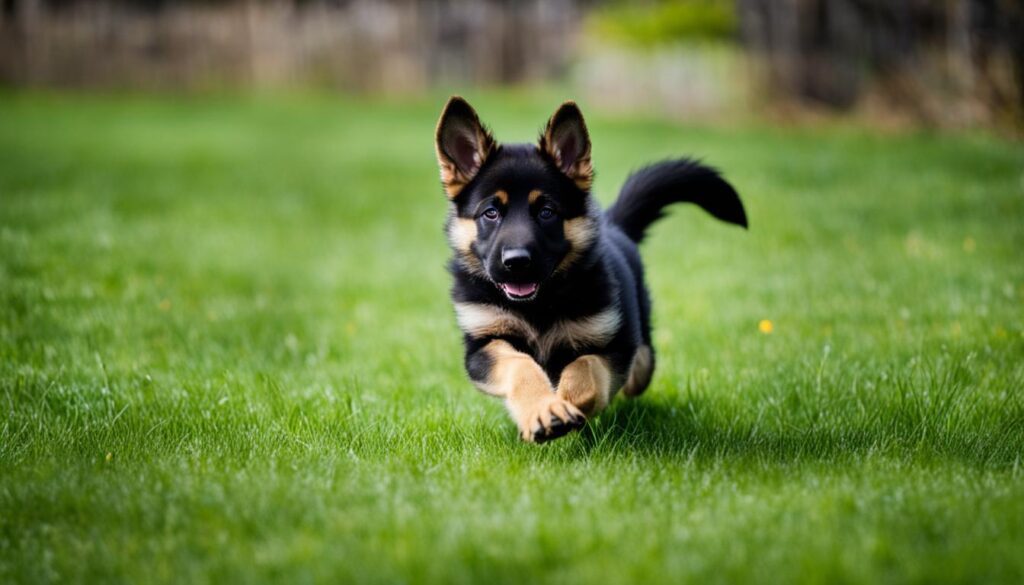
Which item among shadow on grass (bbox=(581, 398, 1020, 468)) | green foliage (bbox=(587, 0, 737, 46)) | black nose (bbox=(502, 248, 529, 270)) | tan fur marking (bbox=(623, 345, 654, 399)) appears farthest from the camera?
green foliage (bbox=(587, 0, 737, 46))

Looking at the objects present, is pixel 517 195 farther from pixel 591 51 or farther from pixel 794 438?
pixel 591 51

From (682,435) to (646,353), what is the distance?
0.74 metres

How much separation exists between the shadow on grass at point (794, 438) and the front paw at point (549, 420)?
351mm

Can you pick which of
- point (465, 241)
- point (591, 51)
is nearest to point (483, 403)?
point (465, 241)

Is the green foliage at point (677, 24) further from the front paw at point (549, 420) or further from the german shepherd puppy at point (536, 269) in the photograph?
the front paw at point (549, 420)

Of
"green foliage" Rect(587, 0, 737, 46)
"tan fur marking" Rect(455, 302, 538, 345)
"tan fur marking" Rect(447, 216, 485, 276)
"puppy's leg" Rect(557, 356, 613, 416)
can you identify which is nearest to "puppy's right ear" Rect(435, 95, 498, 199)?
"tan fur marking" Rect(447, 216, 485, 276)

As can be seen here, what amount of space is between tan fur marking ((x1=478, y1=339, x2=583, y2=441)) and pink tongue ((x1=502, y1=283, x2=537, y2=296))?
0.68ft

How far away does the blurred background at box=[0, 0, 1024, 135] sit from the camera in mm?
14141

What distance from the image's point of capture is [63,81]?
85.5 ft

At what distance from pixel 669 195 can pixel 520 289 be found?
139 cm

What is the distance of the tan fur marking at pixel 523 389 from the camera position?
3.74 metres

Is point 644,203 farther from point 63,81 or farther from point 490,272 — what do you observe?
point 63,81

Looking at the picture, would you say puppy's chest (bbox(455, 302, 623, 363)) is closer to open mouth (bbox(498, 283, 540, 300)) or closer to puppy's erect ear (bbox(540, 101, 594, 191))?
open mouth (bbox(498, 283, 540, 300))

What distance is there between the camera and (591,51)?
19.9 m
